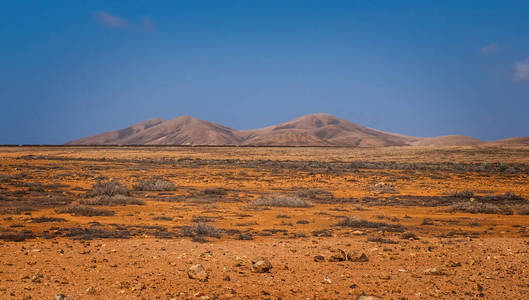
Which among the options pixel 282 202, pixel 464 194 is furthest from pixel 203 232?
pixel 464 194

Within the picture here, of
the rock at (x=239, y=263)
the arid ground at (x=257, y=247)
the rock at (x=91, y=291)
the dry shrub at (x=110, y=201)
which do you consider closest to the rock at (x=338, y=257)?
the arid ground at (x=257, y=247)

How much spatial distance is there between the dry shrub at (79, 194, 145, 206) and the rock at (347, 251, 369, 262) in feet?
33.6

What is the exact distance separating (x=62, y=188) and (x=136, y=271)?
616 inches

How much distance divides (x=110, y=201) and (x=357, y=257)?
10820 mm

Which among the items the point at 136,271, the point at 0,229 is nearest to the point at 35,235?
the point at 0,229

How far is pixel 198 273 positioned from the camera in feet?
21.6

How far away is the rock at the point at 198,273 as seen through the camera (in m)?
6.52

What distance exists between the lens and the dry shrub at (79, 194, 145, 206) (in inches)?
609

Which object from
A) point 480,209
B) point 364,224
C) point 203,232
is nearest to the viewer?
point 203,232

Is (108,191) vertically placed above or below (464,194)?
above

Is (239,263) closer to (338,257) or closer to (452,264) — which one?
(338,257)

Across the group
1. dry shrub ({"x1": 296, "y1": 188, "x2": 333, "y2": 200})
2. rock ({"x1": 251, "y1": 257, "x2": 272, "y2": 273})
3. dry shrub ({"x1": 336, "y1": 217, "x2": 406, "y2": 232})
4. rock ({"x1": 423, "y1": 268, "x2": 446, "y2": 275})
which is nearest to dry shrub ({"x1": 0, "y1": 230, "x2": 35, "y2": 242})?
rock ({"x1": 251, "y1": 257, "x2": 272, "y2": 273})

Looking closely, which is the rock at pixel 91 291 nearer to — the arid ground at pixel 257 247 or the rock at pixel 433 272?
the arid ground at pixel 257 247

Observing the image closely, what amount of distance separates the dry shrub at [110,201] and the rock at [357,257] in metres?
10.2
